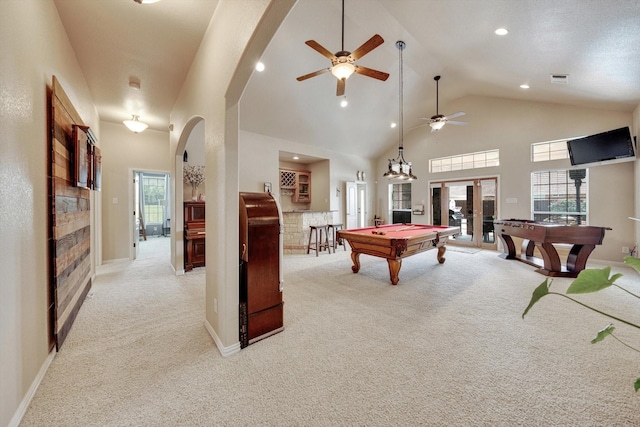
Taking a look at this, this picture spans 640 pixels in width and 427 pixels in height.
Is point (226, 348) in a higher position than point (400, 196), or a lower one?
lower

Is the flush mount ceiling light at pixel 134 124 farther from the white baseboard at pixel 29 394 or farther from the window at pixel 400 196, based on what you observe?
the window at pixel 400 196

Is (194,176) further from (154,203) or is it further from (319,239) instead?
(154,203)

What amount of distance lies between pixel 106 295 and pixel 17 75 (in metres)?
2.94

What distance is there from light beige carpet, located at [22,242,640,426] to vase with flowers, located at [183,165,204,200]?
2783 millimetres

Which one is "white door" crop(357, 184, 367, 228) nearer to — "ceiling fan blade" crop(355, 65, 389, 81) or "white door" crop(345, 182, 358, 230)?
"white door" crop(345, 182, 358, 230)

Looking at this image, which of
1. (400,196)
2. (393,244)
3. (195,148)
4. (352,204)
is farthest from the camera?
(400,196)

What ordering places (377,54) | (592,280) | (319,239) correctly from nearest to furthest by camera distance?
(592,280), (377,54), (319,239)

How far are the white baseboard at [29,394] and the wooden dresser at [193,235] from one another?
2503mm

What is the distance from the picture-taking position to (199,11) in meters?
2.38

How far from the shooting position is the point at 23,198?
Answer: 1.65 metres

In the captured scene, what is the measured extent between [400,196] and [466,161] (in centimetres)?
234

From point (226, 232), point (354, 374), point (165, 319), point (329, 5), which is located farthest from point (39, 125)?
point (329, 5)

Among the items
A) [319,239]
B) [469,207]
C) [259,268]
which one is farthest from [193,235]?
[469,207]

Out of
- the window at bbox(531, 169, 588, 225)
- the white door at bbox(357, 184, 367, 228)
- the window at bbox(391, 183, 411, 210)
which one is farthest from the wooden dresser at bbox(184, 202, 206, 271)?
the window at bbox(531, 169, 588, 225)
